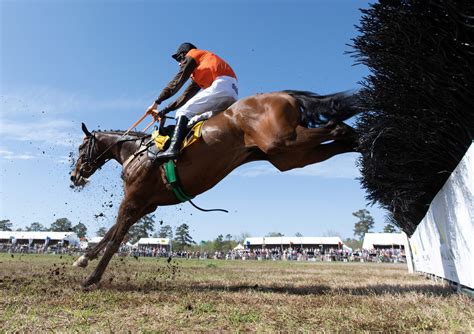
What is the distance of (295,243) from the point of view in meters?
78.7

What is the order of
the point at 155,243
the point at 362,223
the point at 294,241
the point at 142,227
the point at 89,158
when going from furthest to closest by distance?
the point at 362,223 → the point at 294,241 → the point at 155,243 → the point at 142,227 → the point at 89,158

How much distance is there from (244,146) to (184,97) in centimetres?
180

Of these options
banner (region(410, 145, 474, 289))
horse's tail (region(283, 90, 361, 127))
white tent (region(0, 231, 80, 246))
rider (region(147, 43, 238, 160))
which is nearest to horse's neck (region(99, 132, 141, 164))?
rider (region(147, 43, 238, 160))

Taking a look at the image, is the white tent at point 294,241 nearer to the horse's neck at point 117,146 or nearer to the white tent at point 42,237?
the white tent at point 42,237

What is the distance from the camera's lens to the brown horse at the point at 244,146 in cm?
527

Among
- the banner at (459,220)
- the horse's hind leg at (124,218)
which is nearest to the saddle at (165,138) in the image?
the horse's hind leg at (124,218)

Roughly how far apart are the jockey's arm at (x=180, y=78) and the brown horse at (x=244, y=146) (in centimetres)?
98

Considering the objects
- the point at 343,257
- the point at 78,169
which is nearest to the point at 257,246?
the point at 343,257

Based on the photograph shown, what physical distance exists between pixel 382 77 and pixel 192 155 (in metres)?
2.98

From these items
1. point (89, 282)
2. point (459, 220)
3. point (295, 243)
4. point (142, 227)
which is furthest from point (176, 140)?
point (295, 243)

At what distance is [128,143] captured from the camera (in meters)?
7.68

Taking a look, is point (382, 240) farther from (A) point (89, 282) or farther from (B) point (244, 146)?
(A) point (89, 282)

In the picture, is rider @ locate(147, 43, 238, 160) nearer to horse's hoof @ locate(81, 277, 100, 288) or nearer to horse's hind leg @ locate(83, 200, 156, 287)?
horse's hind leg @ locate(83, 200, 156, 287)

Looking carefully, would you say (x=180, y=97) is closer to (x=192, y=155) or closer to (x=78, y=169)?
(x=192, y=155)
